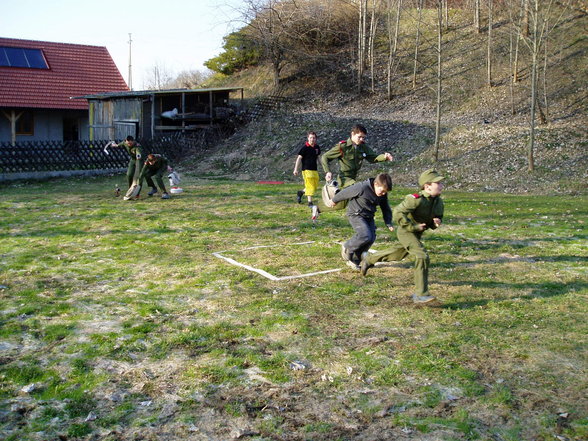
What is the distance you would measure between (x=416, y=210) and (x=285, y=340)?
2.51 meters

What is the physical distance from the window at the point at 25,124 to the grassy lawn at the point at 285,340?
84.4 feet

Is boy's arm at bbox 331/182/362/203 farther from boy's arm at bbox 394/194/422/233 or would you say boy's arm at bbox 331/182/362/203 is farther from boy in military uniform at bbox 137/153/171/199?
boy in military uniform at bbox 137/153/171/199

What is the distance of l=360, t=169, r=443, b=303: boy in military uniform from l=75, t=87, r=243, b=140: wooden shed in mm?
26377

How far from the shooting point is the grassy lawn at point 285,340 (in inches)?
163

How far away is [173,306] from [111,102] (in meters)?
28.7

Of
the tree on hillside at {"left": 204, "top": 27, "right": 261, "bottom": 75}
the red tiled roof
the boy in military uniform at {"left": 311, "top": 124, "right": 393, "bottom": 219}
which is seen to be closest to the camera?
the boy in military uniform at {"left": 311, "top": 124, "right": 393, "bottom": 219}

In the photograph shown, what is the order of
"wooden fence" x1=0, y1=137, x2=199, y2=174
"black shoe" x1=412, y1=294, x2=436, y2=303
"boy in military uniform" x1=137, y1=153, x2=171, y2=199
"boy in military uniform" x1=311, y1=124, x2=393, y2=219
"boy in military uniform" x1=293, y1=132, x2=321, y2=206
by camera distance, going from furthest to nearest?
"wooden fence" x1=0, y1=137, x2=199, y2=174 → "boy in military uniform" x1=137, y1=153, x2=171, y2=199 → "boy in military uniform" x1=293, y1=132, x2=321, y2=206 → "boy in military uniform" x1=311, y1=124, x2=393, y2=219 → "black shoe" x1=412, y1=294, x2=436, y2=303

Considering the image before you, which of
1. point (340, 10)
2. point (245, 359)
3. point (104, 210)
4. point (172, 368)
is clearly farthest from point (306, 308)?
point (340, 10)

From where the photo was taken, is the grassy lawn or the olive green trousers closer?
the grassy lawn

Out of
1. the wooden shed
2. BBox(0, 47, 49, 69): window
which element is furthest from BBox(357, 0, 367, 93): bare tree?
BBox(0, 47, 49, 69): window

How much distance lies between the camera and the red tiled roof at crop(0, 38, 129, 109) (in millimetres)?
32594

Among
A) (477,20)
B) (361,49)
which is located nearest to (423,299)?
(361,49)

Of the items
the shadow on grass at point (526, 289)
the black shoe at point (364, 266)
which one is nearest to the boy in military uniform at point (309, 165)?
the black shoe at point (364, 266)

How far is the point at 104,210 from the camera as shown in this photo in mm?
14453
